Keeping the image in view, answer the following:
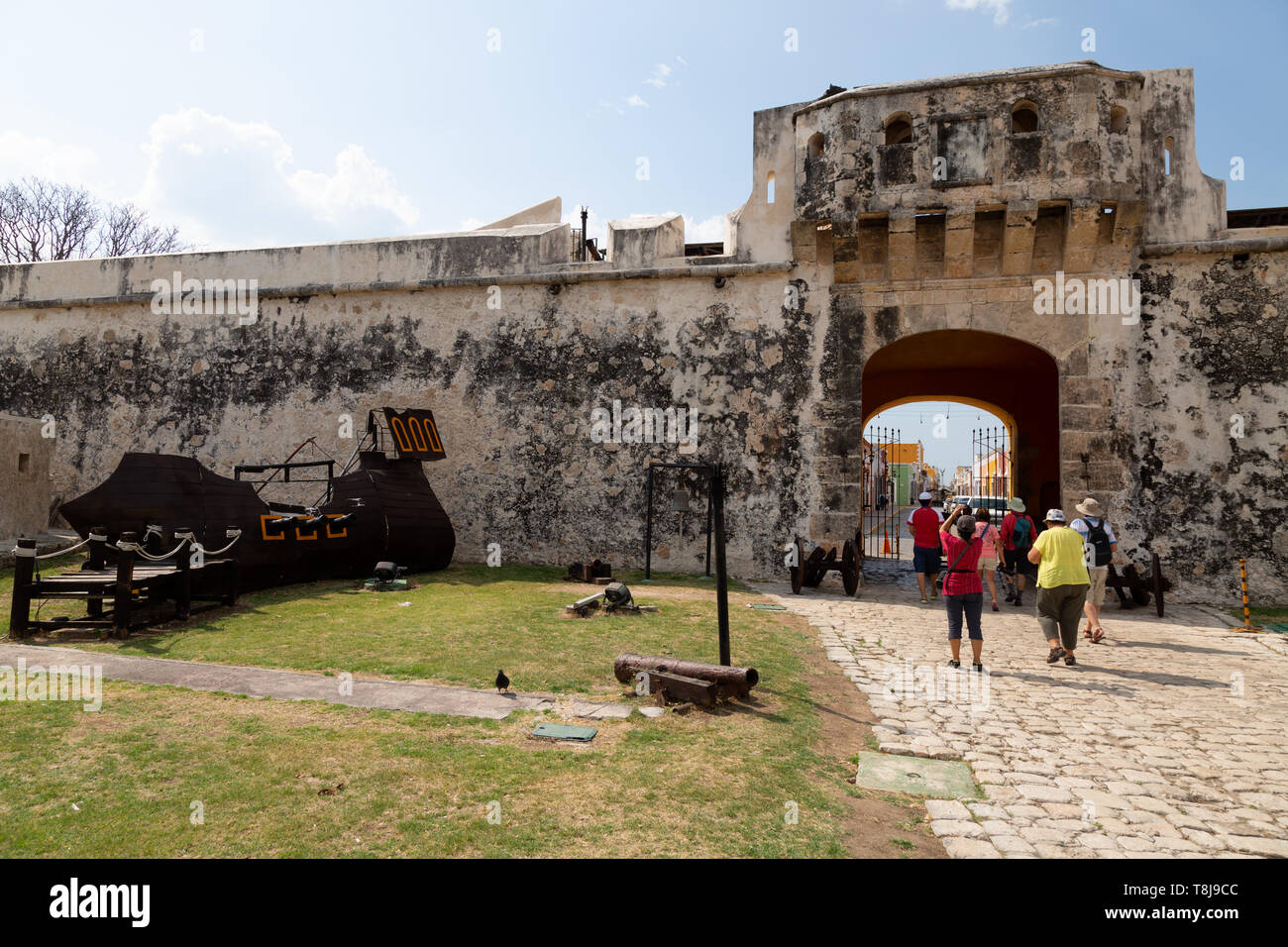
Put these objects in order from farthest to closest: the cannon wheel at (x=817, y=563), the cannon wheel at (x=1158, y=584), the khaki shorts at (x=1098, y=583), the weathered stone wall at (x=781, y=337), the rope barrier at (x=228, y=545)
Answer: the cannon wheel at (x=817, y=563)
the weathered stone wall at (x=781, y=337)
the cannon wheel at (x=1158, y=584)
the khaki shorts at (x=1098, y=583)
the rope barrier at (x=228, y=545)

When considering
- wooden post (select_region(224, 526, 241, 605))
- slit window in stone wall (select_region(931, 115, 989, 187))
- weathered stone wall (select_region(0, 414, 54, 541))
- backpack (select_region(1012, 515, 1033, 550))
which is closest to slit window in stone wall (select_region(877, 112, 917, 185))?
slit window in stone wall (select_region(931, 115, 989, 187))

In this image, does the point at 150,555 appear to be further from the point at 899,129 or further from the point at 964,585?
the point at 899,129

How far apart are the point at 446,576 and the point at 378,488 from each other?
1.60 metres

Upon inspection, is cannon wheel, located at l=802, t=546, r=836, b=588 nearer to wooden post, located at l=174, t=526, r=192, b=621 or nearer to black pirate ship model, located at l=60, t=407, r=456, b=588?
black pirate ship model, located at l=60, t=407, r=456, b=588

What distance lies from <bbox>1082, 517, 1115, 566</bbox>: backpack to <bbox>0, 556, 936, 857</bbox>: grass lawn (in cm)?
402

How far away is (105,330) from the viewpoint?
14.4 metres

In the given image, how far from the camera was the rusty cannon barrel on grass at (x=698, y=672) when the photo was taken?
500 cm

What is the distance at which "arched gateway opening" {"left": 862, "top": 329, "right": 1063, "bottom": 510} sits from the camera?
15.1m

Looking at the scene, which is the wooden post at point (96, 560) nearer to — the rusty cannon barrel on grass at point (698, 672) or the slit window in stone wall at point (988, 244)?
the rusty cannon barrel on grass at point (698, 672)

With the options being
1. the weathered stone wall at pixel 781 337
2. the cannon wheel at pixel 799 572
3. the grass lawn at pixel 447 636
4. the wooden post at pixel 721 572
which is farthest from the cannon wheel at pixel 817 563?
the wooden post at pixel 721 572

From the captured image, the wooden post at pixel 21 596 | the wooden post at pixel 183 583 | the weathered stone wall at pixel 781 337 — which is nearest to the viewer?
the wooden post at pixel 21 596

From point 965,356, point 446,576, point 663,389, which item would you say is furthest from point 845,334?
point 446,576

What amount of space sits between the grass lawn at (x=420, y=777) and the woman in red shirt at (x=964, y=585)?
124 cm
